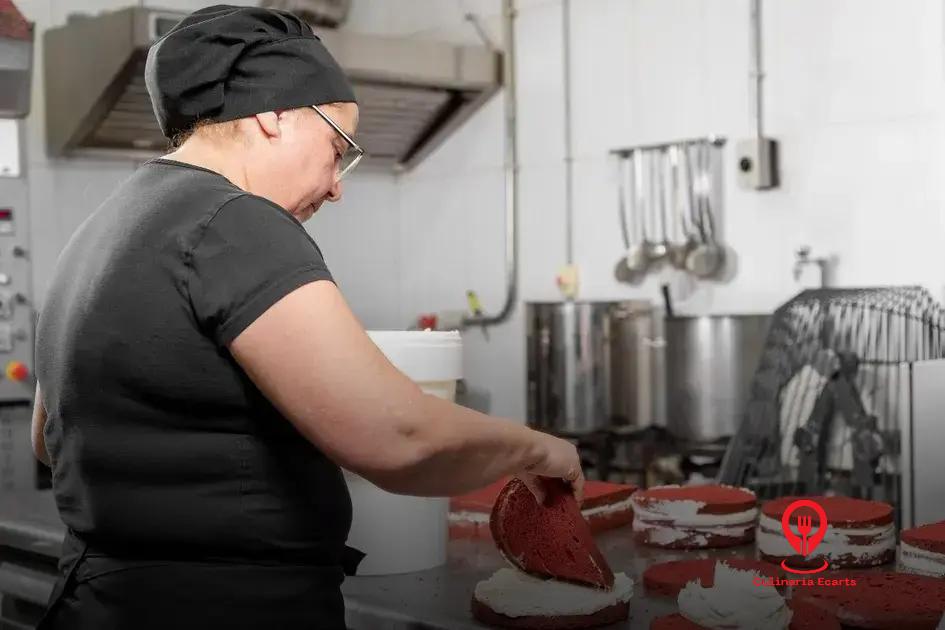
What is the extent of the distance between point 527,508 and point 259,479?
44 centimetres

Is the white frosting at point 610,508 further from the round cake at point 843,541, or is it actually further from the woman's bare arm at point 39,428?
the woman's bare arm at point 39,428

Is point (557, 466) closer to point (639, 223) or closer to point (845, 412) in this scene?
point (845, 412)

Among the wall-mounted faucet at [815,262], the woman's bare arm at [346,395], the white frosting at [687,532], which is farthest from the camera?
the wall-mounted faucet at [815,262]

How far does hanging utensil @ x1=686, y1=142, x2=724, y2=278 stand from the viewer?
12.4 feet

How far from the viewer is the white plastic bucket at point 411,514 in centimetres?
140

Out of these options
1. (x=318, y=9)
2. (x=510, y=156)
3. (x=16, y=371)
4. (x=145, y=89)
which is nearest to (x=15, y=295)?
(x=16, y=371)

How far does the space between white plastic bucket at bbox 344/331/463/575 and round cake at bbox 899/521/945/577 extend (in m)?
0.62

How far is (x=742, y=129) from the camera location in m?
3.75

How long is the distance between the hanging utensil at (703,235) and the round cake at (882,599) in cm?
248

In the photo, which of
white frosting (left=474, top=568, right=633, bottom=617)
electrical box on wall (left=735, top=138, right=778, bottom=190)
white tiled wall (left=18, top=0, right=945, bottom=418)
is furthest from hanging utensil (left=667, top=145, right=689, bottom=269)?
white frosting (left=474, top=568, right=633, bottom=617)

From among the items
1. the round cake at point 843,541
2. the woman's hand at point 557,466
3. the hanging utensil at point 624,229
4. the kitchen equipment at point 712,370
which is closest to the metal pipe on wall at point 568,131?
the hanging utensil at point 624,229

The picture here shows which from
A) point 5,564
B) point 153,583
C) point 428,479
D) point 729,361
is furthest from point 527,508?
point 729,361

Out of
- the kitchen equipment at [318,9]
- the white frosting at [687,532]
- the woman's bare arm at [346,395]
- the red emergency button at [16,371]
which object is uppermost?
the kitchen equipment at [318,9]

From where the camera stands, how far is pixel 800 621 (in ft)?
3.82
